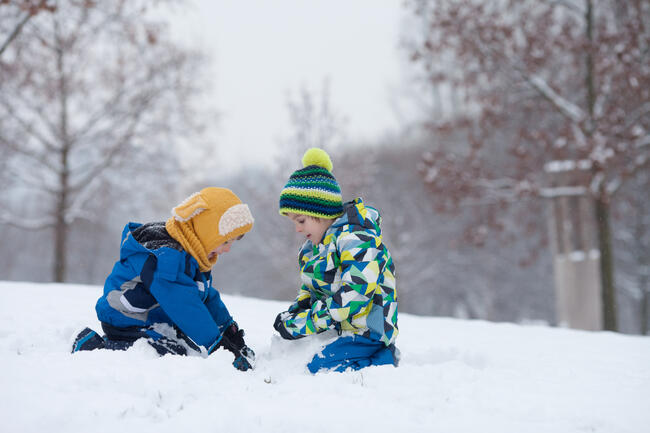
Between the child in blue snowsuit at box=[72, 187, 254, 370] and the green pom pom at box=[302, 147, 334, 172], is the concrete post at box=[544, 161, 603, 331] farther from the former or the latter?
the child in blue snowsuit at box=[72, 187, 254, 370]

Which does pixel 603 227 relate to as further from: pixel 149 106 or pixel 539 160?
pixel 149 106

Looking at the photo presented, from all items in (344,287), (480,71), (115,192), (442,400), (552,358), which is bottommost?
(552,358)

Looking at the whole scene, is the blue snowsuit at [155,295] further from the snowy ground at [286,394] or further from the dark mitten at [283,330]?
the dark mitten at [283,330]

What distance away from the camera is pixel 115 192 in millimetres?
12406

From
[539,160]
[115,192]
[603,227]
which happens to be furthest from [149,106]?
[603,227]

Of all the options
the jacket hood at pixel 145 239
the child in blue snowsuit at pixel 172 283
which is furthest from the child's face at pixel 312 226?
the jacket hood at pixel 145 239

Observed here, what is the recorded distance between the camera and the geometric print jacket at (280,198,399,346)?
287cm

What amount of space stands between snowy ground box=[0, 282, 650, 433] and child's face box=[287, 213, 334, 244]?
700 millimetres

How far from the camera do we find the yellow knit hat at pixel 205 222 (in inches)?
121

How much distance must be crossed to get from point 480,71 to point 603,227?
367 centimetres

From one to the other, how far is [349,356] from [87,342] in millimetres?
1625

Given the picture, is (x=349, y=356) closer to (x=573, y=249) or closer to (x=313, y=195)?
(x=313, y=195)

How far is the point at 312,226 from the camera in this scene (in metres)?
3.29

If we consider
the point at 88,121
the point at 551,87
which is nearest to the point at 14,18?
the point at 88,121
